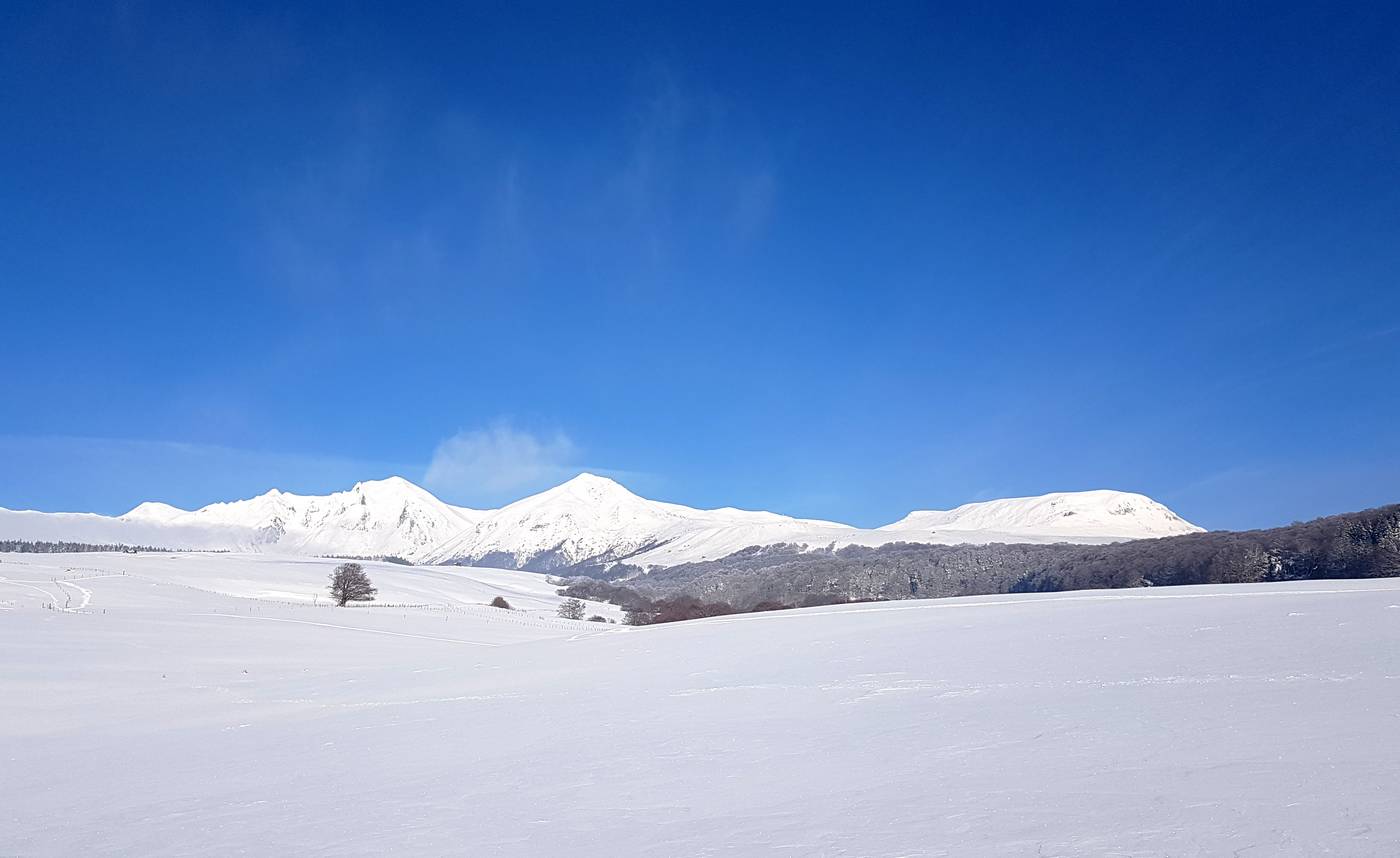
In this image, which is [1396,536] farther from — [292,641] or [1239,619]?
[292,641]

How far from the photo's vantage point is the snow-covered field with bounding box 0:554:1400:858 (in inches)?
269

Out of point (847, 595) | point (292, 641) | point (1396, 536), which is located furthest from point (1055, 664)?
point (847, 595)

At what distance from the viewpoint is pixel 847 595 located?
485ft

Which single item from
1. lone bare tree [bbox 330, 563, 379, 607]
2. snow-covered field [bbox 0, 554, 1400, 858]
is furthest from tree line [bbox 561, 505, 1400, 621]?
snow-covered field [bbox 0, 554, 1400, 858]

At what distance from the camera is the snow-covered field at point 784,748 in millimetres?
6820

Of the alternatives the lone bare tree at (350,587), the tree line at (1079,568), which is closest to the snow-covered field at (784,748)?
the tree line at (1079,568)

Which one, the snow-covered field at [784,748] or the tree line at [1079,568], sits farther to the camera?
the tree line at [1079,568]

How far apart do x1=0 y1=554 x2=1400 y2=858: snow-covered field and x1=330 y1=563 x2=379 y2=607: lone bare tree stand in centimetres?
6021

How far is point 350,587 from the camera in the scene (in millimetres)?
85438

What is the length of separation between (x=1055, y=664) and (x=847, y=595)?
135619 millimetres

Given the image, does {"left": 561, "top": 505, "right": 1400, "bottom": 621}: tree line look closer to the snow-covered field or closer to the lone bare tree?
the lone bare tree

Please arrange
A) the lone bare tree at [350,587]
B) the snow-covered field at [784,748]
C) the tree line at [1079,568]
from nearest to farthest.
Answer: the snow-covered field at [784,748], the tree line at [1079,568], the lone bare tree at [350,587]

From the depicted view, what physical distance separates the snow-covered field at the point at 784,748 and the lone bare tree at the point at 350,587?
60.2m

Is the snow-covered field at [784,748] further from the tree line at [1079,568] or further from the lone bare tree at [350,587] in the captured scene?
the lone bare tree at [350,587]
